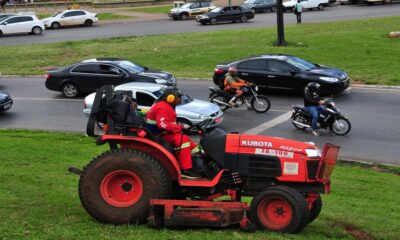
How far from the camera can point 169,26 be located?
47.2 meters

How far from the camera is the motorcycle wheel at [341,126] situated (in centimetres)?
1847

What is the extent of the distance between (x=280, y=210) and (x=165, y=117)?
1935 mm

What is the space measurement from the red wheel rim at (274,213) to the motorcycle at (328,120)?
35.4 feet

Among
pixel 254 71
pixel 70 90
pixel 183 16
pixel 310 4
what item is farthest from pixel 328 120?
pixel 183 16

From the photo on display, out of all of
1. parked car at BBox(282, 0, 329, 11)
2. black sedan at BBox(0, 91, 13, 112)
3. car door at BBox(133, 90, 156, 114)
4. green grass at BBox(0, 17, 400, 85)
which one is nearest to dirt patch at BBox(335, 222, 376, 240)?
car door at BBox(133, 90, 156, 114)

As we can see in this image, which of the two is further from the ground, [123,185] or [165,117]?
[165,117]

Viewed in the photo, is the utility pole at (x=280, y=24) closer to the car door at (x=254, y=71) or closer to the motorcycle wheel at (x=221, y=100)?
the car door at (x=254, y=71)

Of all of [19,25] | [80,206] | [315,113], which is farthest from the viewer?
[19,25]

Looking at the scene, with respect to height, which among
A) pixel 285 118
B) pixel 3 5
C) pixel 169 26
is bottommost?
pixel 285 118

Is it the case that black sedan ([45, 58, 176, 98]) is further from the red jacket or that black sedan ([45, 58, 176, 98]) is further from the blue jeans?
the red jacket

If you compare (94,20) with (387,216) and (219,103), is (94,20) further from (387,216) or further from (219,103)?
(387,216)

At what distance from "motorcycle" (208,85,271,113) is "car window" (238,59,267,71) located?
278cm

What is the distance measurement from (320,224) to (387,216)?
193 centimetres

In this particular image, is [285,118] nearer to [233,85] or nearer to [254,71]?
[233,85]
